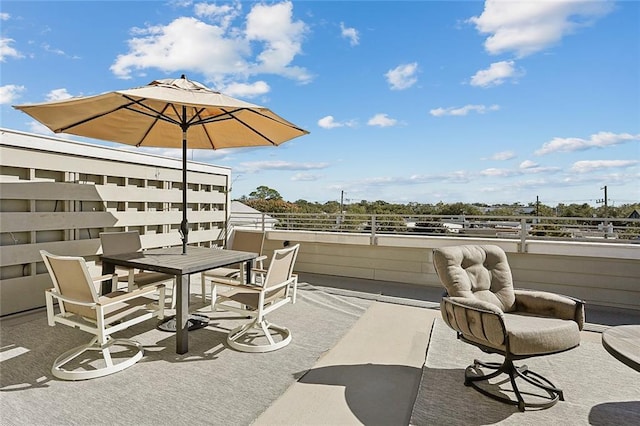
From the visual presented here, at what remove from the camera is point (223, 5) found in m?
5.32

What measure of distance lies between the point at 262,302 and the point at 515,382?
193 cm

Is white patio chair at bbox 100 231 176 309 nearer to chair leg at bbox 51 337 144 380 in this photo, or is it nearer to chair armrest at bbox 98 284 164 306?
chair armrest at bbox 98 284 164 306

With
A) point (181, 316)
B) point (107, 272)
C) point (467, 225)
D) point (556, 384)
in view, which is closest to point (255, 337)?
point (181, 316)

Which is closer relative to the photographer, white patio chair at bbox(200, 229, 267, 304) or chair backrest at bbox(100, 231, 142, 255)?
chair backrest at bbox(100, 231, 142, 255)

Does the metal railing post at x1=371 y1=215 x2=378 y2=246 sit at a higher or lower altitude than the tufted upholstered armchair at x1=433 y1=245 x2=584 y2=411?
higher

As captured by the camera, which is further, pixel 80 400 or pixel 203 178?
pixel 203 178

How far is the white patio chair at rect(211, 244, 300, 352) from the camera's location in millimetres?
2883

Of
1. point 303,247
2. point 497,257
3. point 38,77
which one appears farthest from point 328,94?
point 497,257

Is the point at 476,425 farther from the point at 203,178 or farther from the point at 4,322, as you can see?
the point at 203,178

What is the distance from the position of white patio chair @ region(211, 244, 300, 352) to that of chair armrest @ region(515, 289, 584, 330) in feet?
6.41

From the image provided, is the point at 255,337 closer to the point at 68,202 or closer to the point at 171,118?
the point at 171,118

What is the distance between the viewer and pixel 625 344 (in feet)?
6.12

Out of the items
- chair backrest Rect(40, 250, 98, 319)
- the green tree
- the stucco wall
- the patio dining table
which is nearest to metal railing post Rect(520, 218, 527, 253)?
the patio dining table

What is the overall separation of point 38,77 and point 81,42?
2.51 ft
